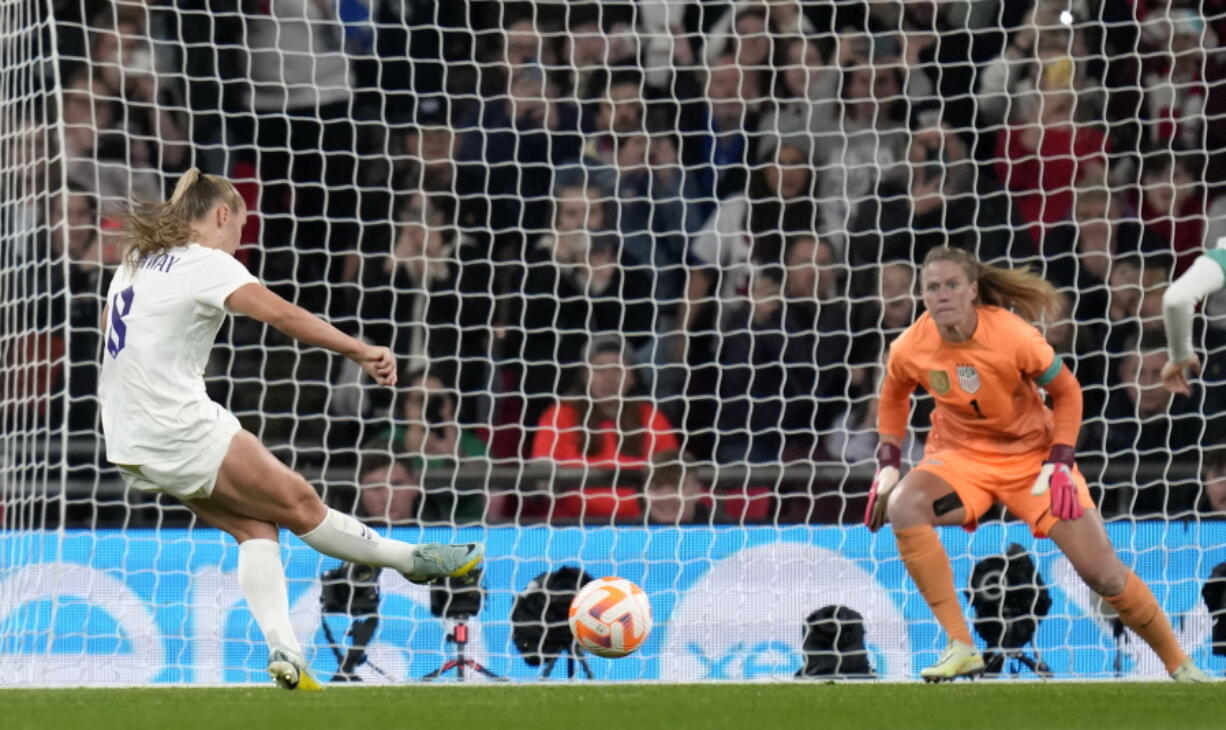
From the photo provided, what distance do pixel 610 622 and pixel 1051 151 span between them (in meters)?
4.30

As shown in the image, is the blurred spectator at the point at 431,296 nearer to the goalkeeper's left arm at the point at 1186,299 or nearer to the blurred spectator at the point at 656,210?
the blurred spectator at the point at 656,210

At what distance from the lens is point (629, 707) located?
179 inches

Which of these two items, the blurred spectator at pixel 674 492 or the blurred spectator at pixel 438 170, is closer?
the blurred spectator at pixel 674 492

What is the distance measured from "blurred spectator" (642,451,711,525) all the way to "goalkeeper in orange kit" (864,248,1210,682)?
1.90 meters

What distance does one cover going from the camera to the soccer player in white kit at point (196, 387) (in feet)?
15.6

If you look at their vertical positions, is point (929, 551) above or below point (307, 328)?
below

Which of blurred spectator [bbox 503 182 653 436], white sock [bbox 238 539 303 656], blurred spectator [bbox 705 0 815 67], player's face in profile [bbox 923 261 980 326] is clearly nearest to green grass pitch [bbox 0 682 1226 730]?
white sock [bbox 238 539 303 656]

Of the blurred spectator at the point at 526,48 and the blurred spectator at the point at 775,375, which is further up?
the blurred spectator at the point at 526,48

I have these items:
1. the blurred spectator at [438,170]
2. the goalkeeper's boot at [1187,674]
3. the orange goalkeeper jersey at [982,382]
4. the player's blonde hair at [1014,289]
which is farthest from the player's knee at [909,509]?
the blurred spectator at [438,170]

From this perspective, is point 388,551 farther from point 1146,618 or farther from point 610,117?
point 610,117

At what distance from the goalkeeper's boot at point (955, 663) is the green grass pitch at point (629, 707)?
29cm

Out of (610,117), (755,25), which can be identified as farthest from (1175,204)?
(610,117)

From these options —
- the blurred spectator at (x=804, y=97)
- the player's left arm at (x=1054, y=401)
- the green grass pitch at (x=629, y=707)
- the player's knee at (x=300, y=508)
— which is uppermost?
the blurred spectator at (x=804, y=97)

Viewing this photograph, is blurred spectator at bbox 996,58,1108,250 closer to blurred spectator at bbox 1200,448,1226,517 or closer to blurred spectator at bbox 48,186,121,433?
blurred spectator at bbox 1200,448,1226,517
